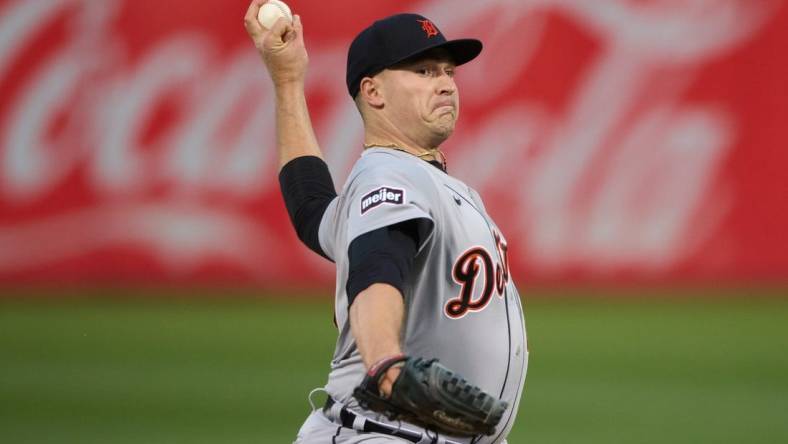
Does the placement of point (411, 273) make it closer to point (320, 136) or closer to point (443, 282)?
point (443, 282)

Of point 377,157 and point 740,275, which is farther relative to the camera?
point 740,275

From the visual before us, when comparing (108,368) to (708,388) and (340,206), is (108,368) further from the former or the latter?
(340,206)

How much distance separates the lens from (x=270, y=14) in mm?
4020

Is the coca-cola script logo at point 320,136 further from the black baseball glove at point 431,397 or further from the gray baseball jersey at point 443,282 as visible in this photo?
the black baseball glove at point 431,397

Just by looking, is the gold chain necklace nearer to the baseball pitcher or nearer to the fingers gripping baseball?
the baseball pitcher

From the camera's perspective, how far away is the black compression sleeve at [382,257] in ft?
9.43

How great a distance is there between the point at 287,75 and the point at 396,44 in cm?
67

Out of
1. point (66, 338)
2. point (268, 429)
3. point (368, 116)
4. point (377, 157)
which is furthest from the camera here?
point (66, 338)

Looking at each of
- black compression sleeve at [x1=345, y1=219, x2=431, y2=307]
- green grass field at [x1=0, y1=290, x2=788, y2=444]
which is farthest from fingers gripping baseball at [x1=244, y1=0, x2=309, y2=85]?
green grass field at [x1=0, y1=290, x2=788, y2=444]

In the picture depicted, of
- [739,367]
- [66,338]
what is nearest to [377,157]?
[739,367]

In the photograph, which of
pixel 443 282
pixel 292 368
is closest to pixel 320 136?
pixel 292 368

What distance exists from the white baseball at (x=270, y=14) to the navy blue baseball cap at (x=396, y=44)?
18.6 inches

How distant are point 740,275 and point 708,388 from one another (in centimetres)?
225

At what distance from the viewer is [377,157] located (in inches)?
133
